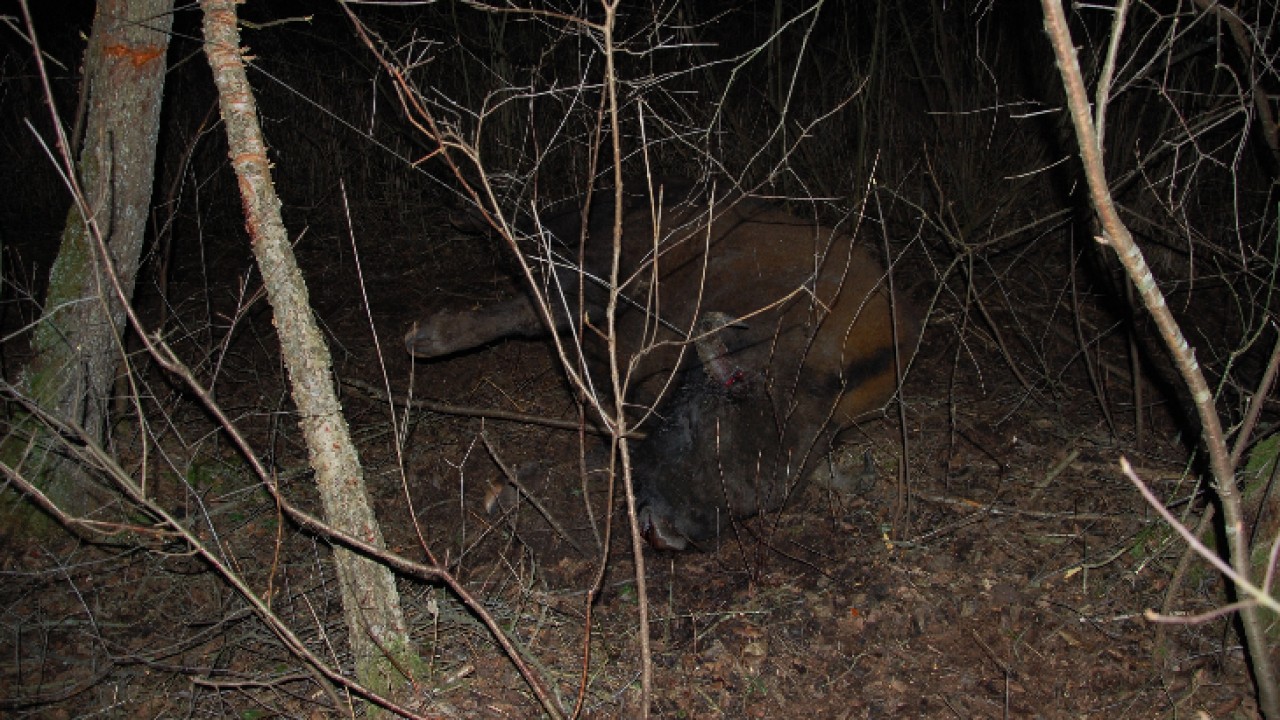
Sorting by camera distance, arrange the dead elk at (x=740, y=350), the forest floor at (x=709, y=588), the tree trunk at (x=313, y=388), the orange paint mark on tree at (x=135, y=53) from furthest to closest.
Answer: the dead elk at (x=740, y=350), the orange paint mark on tree at (x=135, y=53), the forest floor at (x=709, y=588), the tree trunk at (x=313, y=388)

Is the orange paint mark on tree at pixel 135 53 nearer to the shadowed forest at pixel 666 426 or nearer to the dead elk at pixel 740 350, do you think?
the shadowed forest at pixel 666 426

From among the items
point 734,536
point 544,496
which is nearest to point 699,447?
point 734,536

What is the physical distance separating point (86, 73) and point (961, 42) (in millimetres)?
5686

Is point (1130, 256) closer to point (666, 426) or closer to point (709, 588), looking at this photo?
point (709, 588)

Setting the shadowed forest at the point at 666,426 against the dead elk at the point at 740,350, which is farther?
the dead elk at the point at 740,350

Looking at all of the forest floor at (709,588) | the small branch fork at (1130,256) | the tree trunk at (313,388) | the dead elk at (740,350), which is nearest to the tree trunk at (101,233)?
the forest floor at (709,588)

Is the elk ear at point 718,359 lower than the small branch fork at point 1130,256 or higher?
lower

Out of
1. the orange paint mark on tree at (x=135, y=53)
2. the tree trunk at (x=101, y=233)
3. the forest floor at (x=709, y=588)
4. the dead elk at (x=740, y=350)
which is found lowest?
the forest floor at (x=709, y=588)

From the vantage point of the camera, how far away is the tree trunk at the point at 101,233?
11.8 ft

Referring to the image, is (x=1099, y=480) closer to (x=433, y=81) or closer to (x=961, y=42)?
(x=961, y=42)

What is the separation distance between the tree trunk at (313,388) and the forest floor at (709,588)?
0.17 metres

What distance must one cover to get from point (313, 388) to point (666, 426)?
209cm

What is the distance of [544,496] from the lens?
15.1ft

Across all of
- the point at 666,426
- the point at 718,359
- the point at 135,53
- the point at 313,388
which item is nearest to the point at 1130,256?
the point at 313,388
